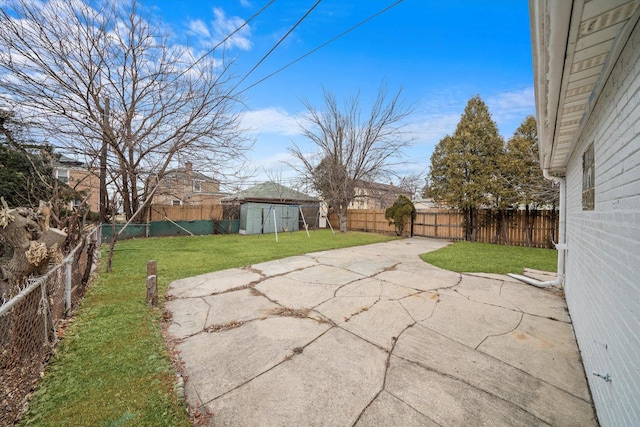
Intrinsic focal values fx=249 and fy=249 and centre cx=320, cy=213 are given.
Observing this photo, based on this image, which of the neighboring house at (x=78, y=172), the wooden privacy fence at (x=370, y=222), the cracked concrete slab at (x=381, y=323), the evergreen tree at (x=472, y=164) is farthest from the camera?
the wooden privacy fence at (x=370, y=222)

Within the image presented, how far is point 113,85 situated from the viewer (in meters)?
7.45

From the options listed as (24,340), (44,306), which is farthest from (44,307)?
(24,340)

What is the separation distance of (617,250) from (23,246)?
458 cm

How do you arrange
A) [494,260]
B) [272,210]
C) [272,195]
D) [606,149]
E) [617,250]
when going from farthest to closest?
[272,195] < [272,210] < [494,260] < [606,149] < [617,250]

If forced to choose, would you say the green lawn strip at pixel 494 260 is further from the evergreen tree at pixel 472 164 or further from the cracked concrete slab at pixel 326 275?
the cracked concrete slab at pixel 326 275

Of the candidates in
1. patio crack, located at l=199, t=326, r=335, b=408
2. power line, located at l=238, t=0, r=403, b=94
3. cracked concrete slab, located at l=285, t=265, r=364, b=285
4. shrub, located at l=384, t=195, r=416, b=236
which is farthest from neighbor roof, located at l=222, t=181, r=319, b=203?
patio crack, located at l=199, t=326, r=335, b=408

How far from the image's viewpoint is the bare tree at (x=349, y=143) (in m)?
13.1

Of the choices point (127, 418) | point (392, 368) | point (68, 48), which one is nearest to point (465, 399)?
point (392, 368)

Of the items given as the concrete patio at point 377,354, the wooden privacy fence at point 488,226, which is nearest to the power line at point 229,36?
the concrete patio at point 377,354

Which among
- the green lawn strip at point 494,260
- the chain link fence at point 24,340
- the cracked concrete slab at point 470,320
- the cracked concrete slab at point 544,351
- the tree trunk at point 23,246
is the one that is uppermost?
the tree trunk at point 23,246

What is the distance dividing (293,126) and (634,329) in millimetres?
13940

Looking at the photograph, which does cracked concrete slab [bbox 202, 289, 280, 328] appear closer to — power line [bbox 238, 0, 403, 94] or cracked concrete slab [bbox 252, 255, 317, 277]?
cracked concrete slab [bbox 252, 255, 317, 277]

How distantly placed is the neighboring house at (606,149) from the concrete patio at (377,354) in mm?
372

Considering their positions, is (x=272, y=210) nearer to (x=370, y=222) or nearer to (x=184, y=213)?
(x=184, y=213)
